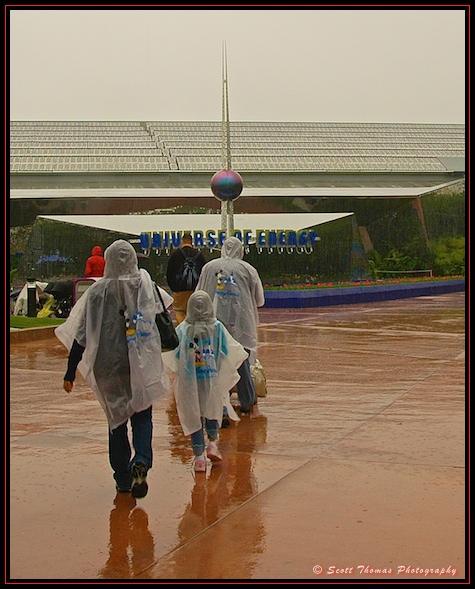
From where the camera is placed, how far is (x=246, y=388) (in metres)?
7.98

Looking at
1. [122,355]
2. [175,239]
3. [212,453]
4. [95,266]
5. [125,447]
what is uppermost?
[175,239]

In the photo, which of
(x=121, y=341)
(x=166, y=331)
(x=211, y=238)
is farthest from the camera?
(x=211, y=238)

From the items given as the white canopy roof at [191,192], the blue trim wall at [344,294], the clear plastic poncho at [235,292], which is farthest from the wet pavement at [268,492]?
the white canopy roof at [191,192]

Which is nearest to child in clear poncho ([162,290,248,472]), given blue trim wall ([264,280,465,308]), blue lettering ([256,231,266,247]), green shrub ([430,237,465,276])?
blue trim wall ([264,280,465,308])

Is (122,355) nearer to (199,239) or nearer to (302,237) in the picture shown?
(199,239)

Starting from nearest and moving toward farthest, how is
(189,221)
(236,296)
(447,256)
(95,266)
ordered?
(236,296) → (95,266) → (189,221) → (447,256)

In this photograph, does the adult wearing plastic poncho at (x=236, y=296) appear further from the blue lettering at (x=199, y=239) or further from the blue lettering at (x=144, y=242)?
the blue lettering at (x=199, y=239)

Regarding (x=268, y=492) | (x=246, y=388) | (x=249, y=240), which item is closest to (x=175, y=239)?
(x=249, y=240)

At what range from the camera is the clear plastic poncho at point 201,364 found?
618 cm

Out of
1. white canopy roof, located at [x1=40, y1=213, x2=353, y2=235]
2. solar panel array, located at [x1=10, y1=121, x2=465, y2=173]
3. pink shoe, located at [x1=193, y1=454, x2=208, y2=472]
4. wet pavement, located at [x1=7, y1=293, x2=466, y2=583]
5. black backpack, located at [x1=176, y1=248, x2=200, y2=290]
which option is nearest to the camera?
wet pavement, located at [x1=7, y1=293, x2=466, y2=583]

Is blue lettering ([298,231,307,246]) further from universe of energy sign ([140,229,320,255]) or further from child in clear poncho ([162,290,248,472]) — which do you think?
child in clear poncho ([162,290,248,472])

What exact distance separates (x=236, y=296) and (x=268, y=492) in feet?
9.15

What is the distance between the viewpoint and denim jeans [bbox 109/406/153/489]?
5.64 metres

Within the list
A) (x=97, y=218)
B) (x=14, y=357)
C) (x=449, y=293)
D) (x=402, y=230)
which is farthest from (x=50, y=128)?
(x=14, y=357)
